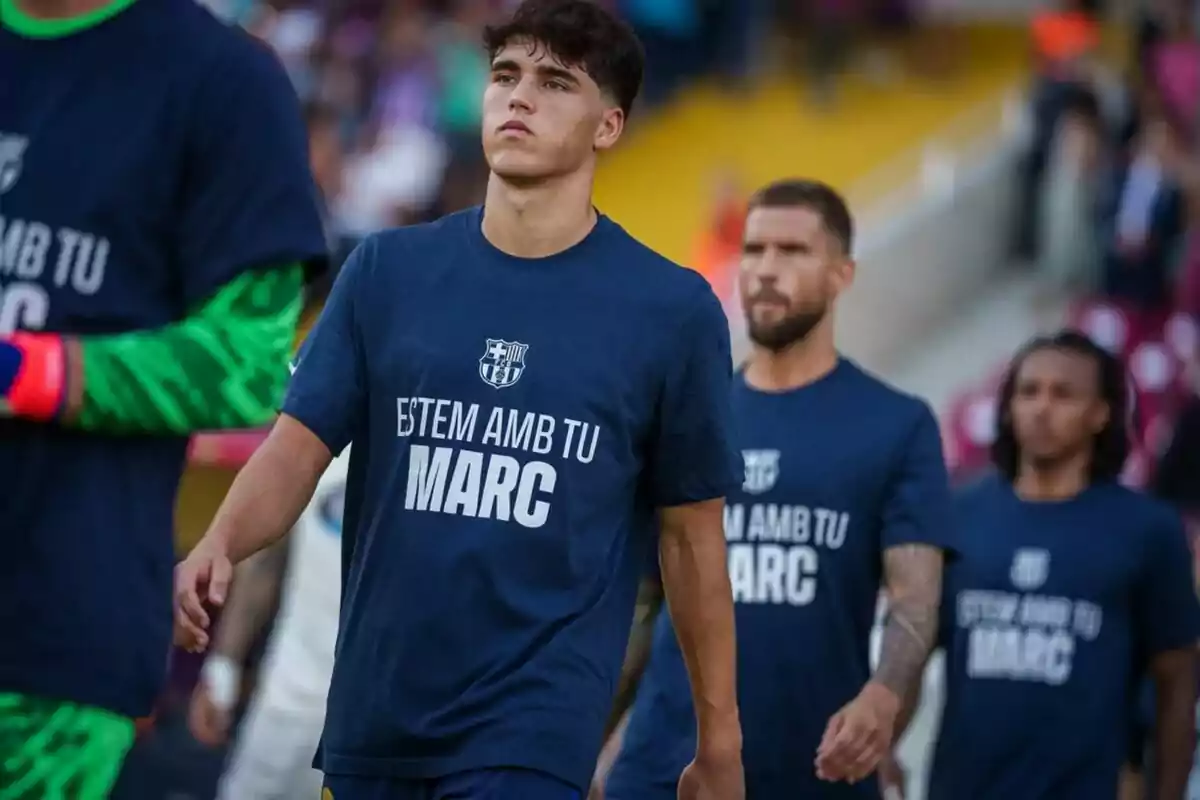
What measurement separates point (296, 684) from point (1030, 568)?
7.76ft

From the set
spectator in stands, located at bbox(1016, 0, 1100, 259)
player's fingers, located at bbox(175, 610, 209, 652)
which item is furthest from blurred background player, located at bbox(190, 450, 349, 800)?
spectator in stands, located at bbox(1016, 0, 1100, 259)

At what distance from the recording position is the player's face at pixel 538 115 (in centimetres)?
434

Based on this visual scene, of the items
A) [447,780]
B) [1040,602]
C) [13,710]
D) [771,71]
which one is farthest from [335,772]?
[771,71]

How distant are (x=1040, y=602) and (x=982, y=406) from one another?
5.48 meters

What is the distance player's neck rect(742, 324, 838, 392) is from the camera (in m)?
6.33

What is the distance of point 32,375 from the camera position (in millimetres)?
3533

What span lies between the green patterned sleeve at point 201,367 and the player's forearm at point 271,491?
337 millimetres

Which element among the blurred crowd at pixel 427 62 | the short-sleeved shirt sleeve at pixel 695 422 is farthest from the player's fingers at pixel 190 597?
the blurred crowd at pixel 427 62

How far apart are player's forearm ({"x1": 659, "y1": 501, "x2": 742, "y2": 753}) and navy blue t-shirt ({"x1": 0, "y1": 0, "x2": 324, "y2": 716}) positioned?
3.29ft

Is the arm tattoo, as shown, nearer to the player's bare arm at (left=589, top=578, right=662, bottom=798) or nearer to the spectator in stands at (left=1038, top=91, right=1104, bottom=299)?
the player's bare arm at (left=589, top=578, right=662, bottom=798)

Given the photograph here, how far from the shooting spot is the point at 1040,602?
689cm

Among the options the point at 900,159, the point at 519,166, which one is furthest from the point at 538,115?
the point at 900,159

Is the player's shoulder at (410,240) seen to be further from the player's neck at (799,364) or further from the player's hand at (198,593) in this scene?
the player's neck at (799,364)

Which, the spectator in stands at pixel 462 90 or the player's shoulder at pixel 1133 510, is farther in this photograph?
the spectator in stands at pixel 462 90
